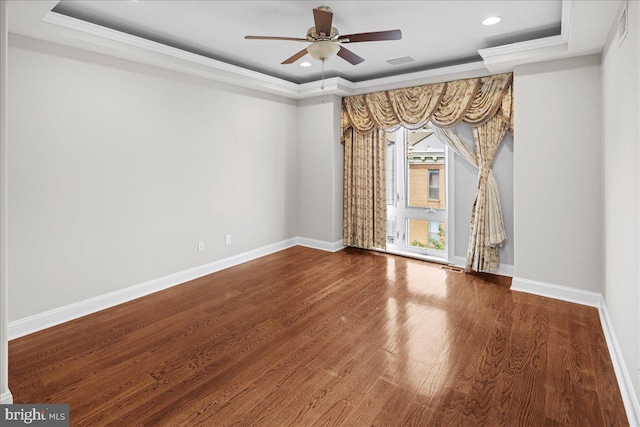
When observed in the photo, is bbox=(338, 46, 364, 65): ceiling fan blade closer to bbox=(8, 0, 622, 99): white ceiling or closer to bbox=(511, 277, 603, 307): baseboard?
bbox=(8, 0, 622, 99): white ceiling

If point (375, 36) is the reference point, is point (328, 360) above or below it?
below

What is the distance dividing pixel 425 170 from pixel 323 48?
275 cm

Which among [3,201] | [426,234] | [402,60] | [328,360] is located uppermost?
[402,60]

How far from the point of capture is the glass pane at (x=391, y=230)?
5.51m

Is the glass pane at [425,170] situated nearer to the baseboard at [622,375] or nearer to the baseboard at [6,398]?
the baseboard at [622,375]

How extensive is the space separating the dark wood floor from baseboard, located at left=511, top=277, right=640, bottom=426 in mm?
68

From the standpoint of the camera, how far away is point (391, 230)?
557 cm

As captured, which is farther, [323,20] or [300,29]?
[300,29]

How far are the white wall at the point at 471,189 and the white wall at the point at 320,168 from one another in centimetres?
178

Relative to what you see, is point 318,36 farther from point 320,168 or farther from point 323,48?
point 320,168

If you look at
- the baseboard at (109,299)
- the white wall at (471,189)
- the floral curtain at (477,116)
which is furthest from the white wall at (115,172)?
the white wall at (471,189)

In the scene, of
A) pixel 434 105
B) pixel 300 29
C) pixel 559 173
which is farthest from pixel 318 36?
pixel 559 173

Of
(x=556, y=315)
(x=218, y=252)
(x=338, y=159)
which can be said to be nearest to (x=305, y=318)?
(x=218, y=252)

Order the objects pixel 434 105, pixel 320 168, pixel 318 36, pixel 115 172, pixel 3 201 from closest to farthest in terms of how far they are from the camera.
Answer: pixel 3 201 < pixel 318 36 < pixel 115 172 < pixel 434 105 < pixel 320 168
